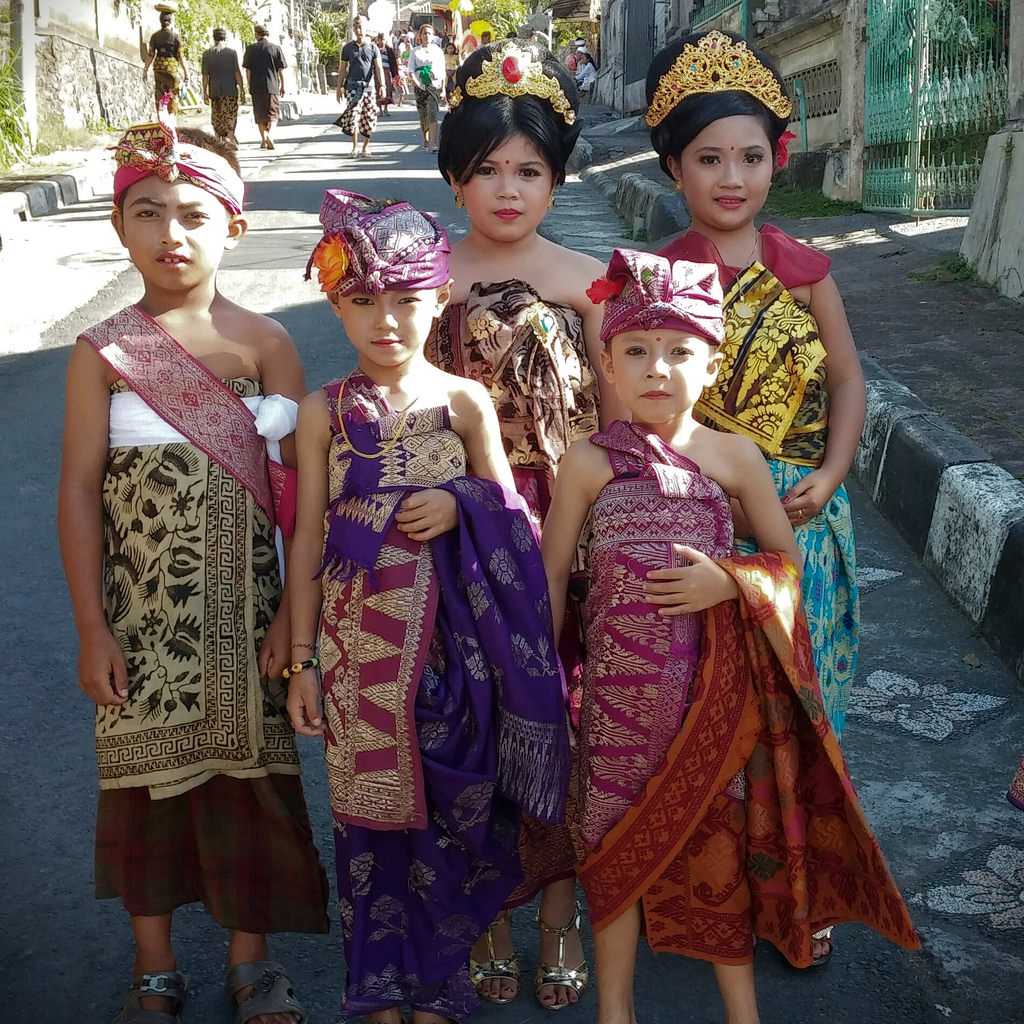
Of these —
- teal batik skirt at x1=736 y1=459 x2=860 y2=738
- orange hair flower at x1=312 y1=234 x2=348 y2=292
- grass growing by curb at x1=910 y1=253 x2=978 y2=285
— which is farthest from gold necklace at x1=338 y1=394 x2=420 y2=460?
grass growing by curb at x1=910 y1=253 x2=978 y2=285

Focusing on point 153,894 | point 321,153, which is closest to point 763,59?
point 153,894

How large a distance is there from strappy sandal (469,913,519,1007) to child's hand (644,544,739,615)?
84cm

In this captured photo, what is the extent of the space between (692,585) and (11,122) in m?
15.8

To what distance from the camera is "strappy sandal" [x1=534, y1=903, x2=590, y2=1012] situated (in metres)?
2.65

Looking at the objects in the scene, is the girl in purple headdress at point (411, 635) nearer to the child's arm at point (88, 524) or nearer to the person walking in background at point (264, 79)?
the child's arm at point (88, 524)

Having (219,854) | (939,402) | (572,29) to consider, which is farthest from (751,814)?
(572,29)

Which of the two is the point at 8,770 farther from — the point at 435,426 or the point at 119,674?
the point at 435,426

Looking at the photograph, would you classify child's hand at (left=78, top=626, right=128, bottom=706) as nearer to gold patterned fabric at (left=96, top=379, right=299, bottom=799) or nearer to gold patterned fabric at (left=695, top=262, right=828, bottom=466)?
gold patterned fabric at (left=96, top=379, right=299, bottom=799)

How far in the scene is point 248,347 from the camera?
2605 mm

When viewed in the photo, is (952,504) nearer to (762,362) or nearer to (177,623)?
(762,362)

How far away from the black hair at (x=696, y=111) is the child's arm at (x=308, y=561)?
999 mm

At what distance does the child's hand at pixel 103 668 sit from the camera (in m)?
2.47

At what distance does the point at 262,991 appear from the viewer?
257 centimetres

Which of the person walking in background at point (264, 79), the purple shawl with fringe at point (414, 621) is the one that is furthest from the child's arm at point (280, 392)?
the person walking in background at point (264, 79)
